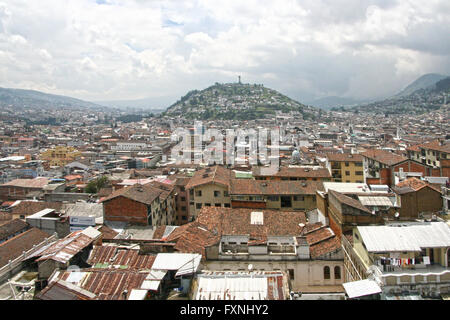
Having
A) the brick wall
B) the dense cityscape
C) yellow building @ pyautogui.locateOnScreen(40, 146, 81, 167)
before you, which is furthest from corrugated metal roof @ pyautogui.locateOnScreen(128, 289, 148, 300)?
yellow building @ pyautogui.locateOnScreen(40, 146, 81, 167)

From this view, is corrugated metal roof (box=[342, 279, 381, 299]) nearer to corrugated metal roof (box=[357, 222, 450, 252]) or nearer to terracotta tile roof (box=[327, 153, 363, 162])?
corrugated metal roof (box=[357, 222, 450, 252])

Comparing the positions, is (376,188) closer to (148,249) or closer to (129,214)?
(148,249)

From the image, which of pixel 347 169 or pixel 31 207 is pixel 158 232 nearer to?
pixel 31 207

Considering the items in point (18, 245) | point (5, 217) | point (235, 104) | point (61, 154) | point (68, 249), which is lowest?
point (5, 217)

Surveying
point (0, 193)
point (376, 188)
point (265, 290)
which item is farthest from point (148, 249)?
point (0, 193)

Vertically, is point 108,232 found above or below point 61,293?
below

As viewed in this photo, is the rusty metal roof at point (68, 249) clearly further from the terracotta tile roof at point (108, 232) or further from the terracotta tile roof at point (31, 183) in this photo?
the terracotta tile roof at point (31, 183)

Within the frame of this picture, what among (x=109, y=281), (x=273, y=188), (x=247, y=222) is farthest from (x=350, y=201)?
(x=109, y=281)
